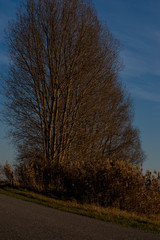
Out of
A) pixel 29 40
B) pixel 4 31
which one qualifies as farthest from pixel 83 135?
pixel 4 31

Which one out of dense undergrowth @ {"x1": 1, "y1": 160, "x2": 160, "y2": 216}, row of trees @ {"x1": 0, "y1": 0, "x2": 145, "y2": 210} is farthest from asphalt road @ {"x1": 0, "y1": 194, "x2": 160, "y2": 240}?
row of trees @ {"x1": 0, "y1": 0, "x2": 145, "y2": 210}

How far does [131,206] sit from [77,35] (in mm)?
11056

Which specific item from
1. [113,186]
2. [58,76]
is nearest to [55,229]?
[113,186]

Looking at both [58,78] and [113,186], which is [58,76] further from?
[113,186]

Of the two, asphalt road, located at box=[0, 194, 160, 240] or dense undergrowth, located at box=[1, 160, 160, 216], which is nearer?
asphalt road, located at box=[0, 194, 160, 240]

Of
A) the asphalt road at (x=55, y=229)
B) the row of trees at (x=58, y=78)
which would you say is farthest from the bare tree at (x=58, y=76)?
the asphalt road at (x=55, y=229)

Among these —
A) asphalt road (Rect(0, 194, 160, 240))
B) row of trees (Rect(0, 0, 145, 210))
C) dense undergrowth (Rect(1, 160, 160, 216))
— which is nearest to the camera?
asphalt road (Rect(0, 194, 160, 240))

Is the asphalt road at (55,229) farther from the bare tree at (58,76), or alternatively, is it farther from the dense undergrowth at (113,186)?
the bare tree at (58,76)

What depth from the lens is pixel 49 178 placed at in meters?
15.5

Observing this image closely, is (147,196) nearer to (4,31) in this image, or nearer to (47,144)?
(47,144)

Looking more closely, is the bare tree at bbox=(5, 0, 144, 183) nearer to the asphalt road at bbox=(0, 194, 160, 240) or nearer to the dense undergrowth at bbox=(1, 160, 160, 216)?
the dense undergrowth at bbox=(1, 160, 160, 216)

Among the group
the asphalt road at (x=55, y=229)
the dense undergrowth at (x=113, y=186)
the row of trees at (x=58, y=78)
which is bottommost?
the asphalt road at (x=55, y=229)

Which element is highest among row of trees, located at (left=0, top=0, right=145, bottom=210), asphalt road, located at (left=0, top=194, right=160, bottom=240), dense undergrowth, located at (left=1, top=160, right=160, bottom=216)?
row of trees, located at (left=0, top=0, right=145, bottom=210)

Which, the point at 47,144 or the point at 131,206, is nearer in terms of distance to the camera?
the point at 131,206
